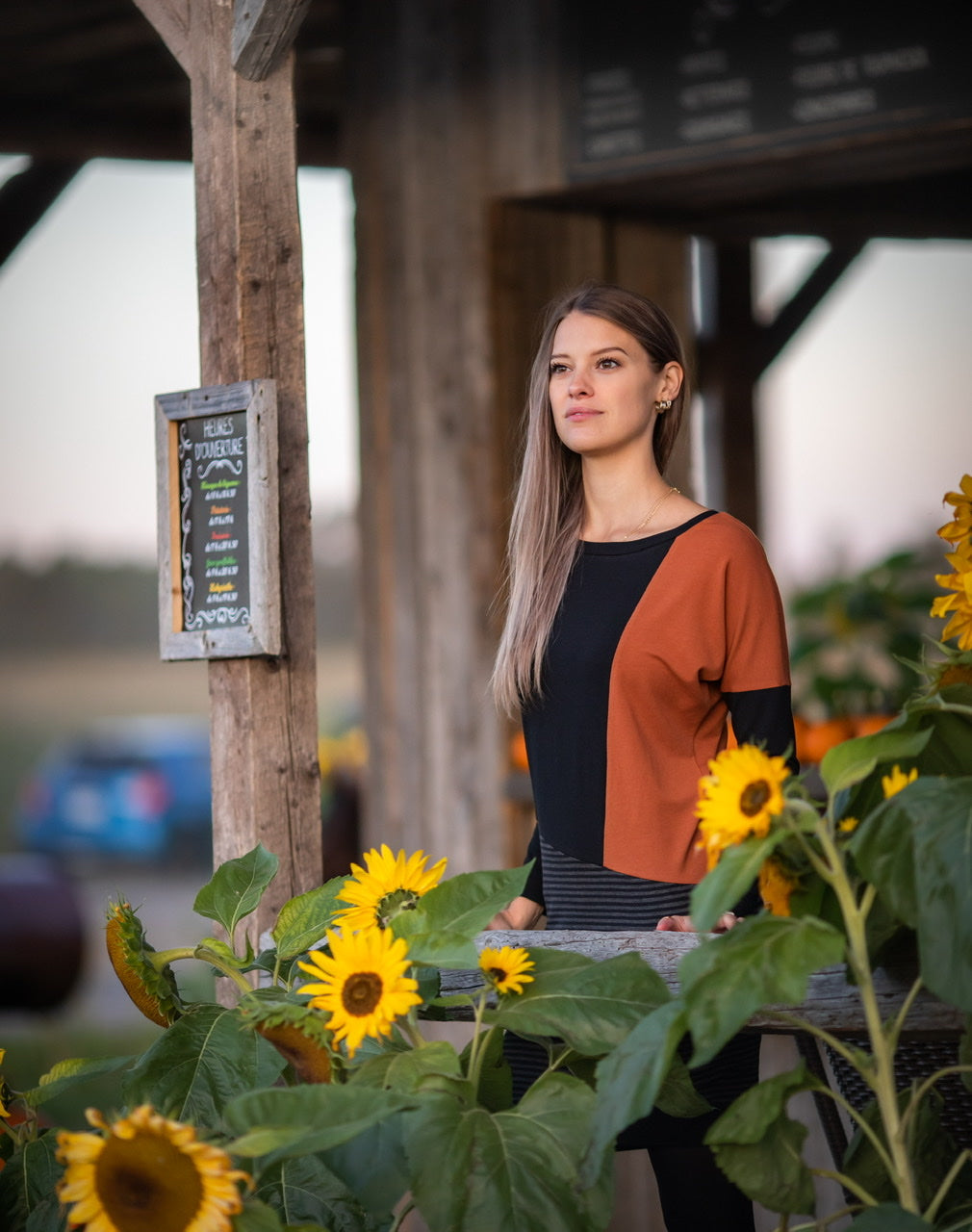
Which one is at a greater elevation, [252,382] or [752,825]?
[252,382]

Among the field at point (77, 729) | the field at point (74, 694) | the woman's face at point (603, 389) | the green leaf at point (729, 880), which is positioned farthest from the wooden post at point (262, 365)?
the field at point (74, 694)

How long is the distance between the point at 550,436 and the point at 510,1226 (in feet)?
3.46

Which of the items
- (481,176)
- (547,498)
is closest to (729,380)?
(481,176)

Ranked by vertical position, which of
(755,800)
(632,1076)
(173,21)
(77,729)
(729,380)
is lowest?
(77,729)

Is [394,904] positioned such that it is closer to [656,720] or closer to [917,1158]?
[656,720]

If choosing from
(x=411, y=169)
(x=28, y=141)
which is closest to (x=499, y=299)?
(x=411, y=169)

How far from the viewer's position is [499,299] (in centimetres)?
404

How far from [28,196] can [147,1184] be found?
3.92 metres

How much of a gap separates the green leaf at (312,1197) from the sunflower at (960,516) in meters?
0.87

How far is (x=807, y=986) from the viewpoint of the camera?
4.84 ft

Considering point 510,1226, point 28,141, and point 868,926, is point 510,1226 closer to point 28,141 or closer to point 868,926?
point 868,926

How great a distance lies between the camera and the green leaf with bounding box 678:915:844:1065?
1246 mm

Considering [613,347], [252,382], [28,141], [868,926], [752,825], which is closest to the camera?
[752,825]

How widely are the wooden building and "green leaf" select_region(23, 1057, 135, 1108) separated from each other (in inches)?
90.8
